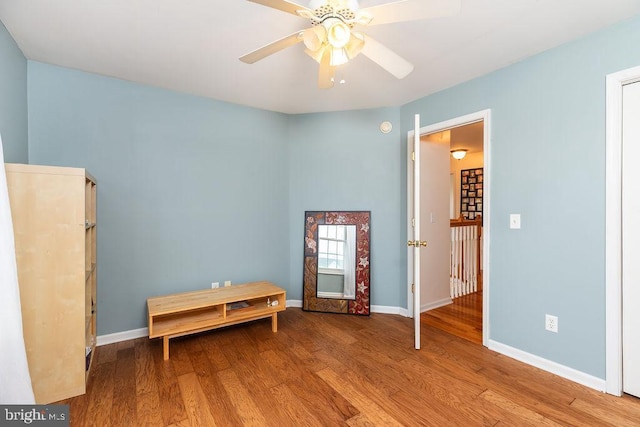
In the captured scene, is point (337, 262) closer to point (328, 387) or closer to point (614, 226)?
point (328, 387)

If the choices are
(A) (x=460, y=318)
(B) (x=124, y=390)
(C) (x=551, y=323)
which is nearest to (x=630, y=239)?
(C) (x=551, y=323)

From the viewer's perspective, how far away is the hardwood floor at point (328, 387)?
1689mm

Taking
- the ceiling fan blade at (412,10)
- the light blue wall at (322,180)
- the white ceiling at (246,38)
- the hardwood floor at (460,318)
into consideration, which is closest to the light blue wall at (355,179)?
the light blue wall at (322,180)

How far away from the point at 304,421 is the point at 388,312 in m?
1.93

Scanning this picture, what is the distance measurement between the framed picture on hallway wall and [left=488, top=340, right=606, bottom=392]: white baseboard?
14.0ft

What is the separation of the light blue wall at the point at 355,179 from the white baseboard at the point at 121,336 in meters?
1.60

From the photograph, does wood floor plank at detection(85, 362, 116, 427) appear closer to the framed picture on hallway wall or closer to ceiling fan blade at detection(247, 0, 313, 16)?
ceiling fan blade at detection(247, 0, 313, 16)

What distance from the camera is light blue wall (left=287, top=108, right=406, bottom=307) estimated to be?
3.36 metres

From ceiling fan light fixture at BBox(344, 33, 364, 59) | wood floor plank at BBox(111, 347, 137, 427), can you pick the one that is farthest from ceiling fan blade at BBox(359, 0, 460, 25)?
wood floor plank at BBox(111, 347, 137, 427)

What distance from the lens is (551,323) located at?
217 cm

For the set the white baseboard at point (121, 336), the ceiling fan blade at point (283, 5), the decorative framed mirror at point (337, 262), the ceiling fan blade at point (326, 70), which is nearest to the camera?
the ceiling fan blade at point (283, 5)

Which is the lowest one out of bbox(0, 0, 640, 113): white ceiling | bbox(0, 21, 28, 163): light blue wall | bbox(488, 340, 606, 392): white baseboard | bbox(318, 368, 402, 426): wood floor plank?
bbox(318, 368, 402, 426): wood floor plank

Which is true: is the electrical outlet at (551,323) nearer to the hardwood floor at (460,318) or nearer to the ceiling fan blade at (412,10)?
the hardwood floor at (460,318)

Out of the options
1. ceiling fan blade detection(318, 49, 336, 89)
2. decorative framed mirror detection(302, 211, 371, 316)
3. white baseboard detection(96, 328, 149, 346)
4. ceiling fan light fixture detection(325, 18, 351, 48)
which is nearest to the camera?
ceiling fan light fixture detection(325, 18, 351, 48)
